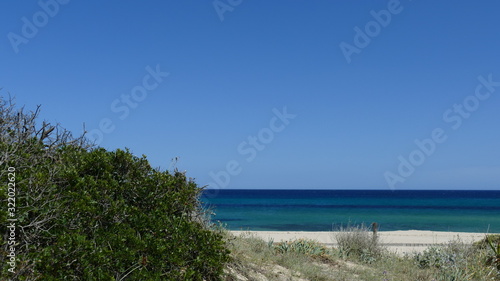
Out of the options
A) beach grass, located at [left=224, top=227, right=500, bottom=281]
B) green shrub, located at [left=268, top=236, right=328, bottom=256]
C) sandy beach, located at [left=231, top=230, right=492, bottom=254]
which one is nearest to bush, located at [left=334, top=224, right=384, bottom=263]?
beach grass, located at [left=224, top=227, right=500, bottom=281]

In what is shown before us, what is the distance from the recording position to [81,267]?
17.4ft

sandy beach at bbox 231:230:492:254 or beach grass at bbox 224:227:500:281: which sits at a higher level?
sandy beach at bbox 231:230:492:254

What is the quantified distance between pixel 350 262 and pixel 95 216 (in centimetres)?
771

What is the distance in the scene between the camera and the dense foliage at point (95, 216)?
526 cm

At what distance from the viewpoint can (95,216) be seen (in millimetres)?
5883

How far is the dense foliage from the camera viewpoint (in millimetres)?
5258

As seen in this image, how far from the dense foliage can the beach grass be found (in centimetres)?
139

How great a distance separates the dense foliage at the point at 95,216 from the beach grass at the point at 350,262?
1395 mm

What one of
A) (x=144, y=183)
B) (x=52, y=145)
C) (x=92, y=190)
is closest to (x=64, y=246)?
(x=92, y=190)

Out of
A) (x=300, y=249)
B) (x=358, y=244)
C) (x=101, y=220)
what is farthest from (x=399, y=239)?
(x=101, y=220)

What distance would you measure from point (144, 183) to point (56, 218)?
161cm

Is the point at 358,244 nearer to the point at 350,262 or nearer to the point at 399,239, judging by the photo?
the point at 350,262

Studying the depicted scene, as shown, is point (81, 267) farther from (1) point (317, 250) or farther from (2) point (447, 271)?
(2) point (447, 271)

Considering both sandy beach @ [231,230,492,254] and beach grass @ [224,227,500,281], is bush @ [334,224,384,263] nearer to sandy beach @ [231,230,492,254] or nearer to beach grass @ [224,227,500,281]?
beach grass @ [224,227,500,281]
